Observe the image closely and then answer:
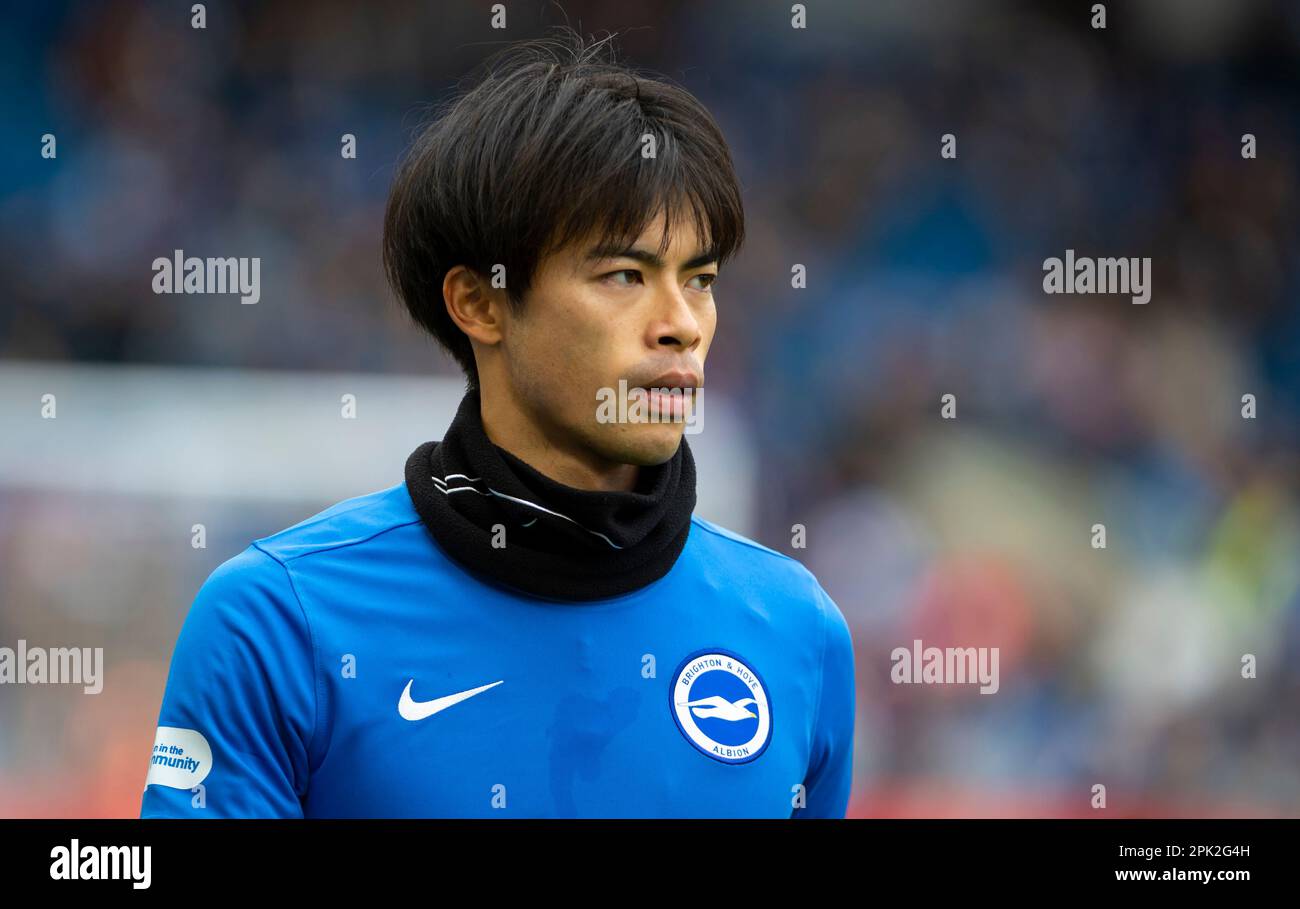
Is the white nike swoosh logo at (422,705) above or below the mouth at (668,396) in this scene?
below

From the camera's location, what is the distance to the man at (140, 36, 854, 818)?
1.90 meters

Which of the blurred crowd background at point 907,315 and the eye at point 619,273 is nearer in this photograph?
the eye at point 619,273

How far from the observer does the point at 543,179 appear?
2.12 meters

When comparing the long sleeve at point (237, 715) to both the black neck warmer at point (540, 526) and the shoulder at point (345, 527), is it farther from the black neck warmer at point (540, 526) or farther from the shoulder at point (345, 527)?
the black neck warmer at point (540, 526)

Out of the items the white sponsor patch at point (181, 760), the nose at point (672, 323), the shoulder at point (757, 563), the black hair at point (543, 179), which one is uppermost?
the black hair at point (543, 179)

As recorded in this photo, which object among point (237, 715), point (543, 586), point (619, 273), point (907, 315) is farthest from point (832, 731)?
point (907, 315)

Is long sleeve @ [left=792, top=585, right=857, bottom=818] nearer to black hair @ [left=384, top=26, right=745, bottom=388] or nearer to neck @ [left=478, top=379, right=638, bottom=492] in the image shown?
neck @ [left=478, top=379, right=638, bottom=492]

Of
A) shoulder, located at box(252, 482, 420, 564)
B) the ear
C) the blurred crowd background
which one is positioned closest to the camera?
shoulder, located at box(252, 482, 420, 564)

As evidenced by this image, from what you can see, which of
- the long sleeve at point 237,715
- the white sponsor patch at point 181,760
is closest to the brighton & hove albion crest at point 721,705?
the long sleeve at point 237,715

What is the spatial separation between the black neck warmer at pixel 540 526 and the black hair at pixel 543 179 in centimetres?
27

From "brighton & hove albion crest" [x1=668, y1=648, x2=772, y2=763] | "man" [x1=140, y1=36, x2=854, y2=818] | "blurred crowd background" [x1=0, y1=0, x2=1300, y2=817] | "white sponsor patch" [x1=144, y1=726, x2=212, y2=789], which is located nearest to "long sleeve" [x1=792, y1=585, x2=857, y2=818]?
"man" [x1=140, y1=36, x2=854, y2=818]

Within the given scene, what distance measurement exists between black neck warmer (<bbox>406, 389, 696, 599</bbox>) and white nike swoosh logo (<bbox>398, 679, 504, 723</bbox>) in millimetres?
182

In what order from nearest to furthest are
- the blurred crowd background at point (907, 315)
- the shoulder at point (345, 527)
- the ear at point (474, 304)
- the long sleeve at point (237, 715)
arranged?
the long sleeve at point (237, 715)
the shoulder at point (345, 527)
the ear at point (474, 304)
the blurred crowd background at point (907, 315)

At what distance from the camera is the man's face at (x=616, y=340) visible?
2.06 metres
